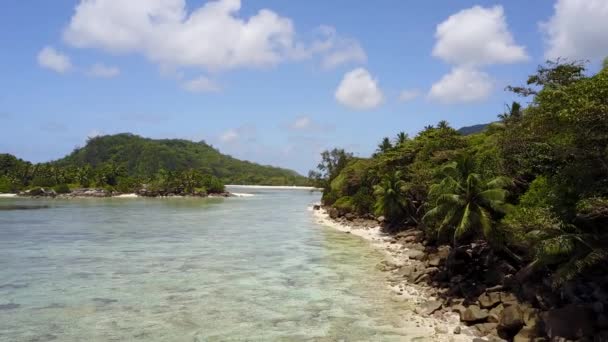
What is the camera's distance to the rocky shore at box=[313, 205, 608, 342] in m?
18.7

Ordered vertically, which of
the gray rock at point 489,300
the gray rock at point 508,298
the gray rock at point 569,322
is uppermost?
the gray rock at point 569,322

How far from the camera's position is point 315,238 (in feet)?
177

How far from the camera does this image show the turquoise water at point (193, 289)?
72.3 ft

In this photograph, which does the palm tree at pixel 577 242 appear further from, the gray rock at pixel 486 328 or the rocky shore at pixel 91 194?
the rocky shore at pixel 91 194

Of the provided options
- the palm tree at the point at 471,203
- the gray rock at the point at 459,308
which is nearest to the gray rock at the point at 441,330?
the gray rock at the point at 459,308

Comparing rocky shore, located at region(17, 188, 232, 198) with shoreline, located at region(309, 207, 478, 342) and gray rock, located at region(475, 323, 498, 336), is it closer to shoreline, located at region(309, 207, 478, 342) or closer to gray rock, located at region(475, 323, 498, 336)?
shoreline, located at region(309, 207, 478, 342)

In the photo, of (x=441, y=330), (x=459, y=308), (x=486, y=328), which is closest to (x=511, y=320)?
(x=486, y=328)

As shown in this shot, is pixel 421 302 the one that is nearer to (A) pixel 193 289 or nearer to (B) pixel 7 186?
(A) pixel 193 289

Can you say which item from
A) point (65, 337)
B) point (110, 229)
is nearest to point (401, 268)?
point (65, 337)

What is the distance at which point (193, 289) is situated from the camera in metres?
29.7

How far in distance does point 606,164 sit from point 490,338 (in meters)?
8.67

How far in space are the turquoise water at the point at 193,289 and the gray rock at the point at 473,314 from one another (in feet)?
9.83

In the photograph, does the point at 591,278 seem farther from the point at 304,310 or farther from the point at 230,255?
the point at 230,255

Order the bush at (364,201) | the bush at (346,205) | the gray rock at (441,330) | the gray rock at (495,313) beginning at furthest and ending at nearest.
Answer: the bush at (346,205), the bush at (364,201), the gray rock at (495,313), the gray rock at (441,330)
